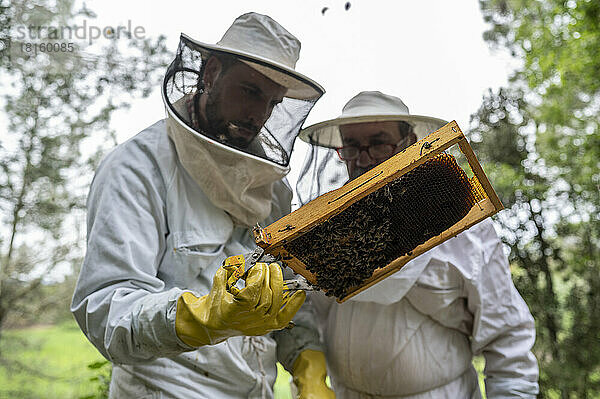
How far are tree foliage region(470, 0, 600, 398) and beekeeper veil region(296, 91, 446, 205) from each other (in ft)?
8.00

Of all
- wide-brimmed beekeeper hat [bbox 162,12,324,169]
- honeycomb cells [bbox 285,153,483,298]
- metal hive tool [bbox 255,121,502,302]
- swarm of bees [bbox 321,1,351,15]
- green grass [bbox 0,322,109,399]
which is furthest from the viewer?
green grass [bbox 0,322,109,399]

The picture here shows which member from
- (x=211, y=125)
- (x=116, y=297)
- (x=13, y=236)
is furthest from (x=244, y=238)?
(x=13, y=236)

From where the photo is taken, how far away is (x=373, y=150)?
2.06 metres

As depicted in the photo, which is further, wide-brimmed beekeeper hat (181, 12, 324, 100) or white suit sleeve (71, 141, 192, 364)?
wide-brimmed beekeeper hat (181, 12, 324, 100)

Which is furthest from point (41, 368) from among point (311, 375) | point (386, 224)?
point (386, 224)

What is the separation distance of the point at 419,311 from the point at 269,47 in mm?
1348

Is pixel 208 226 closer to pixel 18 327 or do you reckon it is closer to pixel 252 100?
pixel 252 100

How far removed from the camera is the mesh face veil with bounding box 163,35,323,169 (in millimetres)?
1713

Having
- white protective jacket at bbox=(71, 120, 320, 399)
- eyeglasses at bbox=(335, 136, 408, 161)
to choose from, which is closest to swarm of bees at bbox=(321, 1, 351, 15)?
eyeglasses at bbox=(335, 136, 408, 161)

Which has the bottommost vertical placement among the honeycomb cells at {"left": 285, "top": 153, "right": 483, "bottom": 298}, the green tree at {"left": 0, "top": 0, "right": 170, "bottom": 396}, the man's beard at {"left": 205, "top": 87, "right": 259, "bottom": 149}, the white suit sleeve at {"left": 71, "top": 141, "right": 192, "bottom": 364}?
the green tree at {"left": 0, "top": 0, "right": 170, "bottom": 396}

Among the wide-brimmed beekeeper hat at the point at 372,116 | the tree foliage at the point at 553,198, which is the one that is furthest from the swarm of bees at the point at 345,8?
the tree foliage at the point at 553,198

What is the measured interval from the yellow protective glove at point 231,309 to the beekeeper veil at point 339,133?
81 cm

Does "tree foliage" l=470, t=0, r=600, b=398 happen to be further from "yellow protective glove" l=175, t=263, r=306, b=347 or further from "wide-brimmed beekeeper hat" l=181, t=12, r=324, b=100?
"yellow protective glove" l=175, t=263, r=306, b=347

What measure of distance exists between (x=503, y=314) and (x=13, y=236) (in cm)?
540
